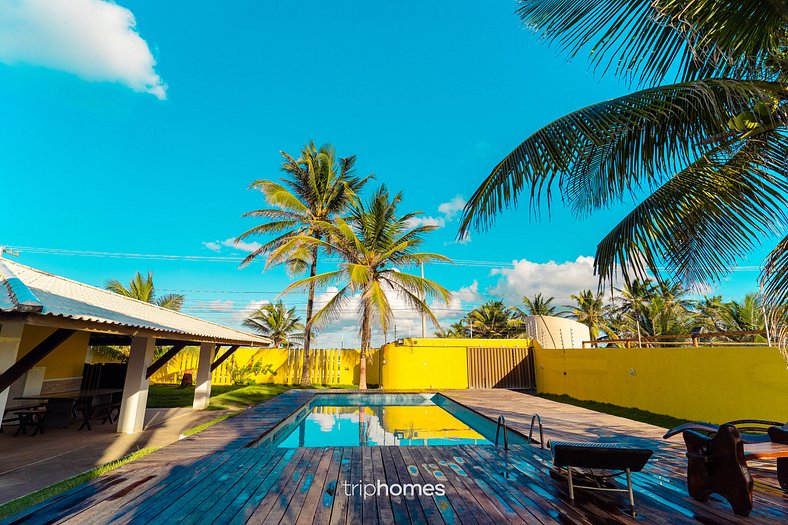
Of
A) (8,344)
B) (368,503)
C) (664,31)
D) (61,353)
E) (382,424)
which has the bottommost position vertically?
(382,424)

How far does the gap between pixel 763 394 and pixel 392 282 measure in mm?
9473

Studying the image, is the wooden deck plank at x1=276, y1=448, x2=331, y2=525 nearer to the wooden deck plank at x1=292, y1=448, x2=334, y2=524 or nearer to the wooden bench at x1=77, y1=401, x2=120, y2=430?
the wooden deck plank at x1=292, y1=448, x2=334, y2=524

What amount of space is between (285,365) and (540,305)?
25571 millimetres

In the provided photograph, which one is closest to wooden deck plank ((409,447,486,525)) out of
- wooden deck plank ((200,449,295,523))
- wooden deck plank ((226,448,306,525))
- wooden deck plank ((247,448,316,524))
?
wooden deck plank ((247,448,316,524))

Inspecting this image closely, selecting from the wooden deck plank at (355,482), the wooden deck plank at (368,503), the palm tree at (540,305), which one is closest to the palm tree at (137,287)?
the wooden deck plank at (355,482)

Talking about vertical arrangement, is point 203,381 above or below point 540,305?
below

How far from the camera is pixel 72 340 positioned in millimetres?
9336

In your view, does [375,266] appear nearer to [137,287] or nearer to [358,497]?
[358,497]

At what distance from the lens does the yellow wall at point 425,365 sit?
549 inches

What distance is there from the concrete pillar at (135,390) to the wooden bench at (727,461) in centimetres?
812

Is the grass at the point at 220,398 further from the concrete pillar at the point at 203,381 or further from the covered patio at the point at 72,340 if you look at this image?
the covered patio at the point at 72,340

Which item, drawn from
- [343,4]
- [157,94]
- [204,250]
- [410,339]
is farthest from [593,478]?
[204,250]

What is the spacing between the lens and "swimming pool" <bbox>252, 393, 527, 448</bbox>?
23.6 feet

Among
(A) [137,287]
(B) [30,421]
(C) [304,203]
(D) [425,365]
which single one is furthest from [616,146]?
(A) [137,287]
